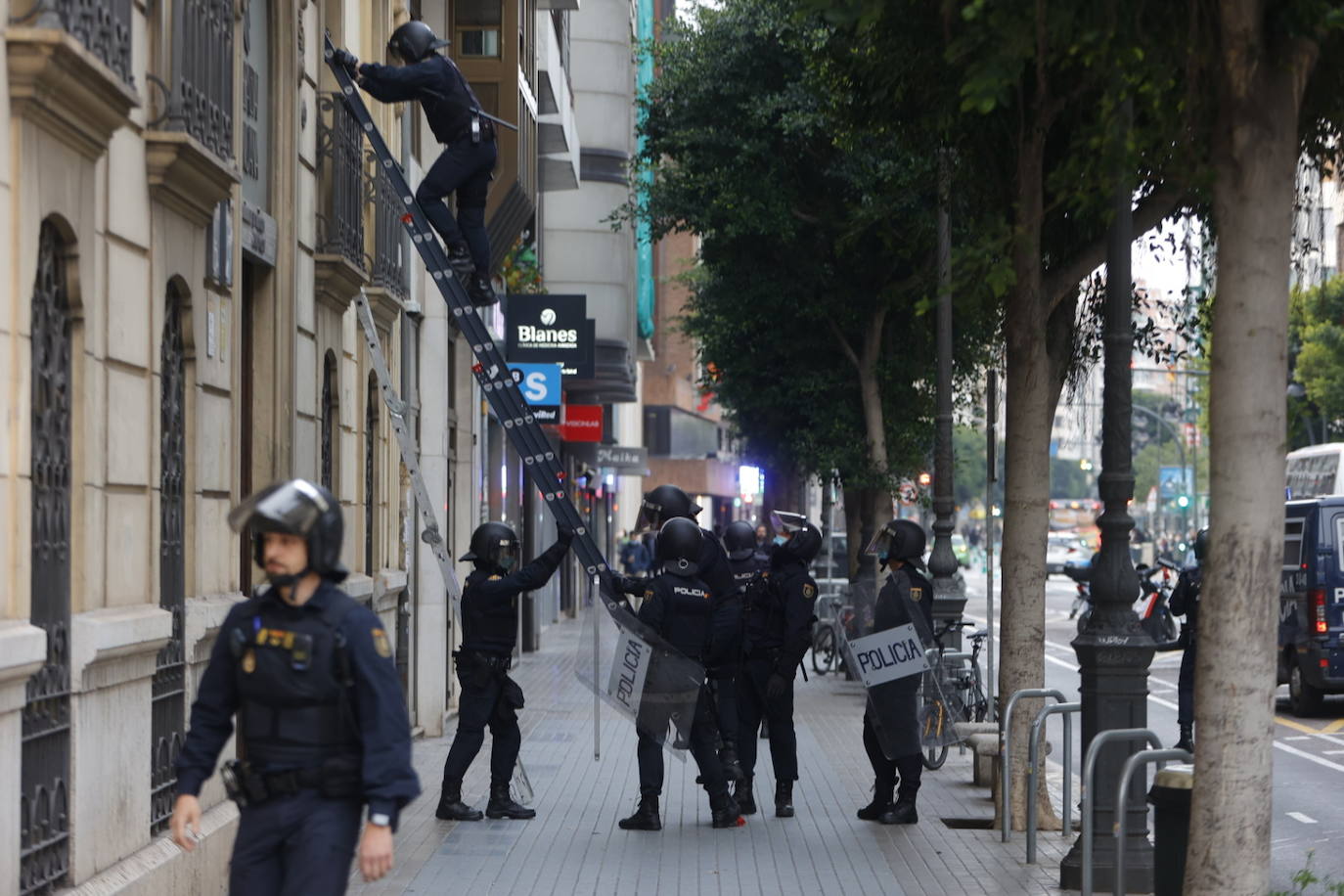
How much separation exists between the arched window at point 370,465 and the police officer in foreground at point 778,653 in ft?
11.8

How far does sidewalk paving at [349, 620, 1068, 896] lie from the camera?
34.8 feet

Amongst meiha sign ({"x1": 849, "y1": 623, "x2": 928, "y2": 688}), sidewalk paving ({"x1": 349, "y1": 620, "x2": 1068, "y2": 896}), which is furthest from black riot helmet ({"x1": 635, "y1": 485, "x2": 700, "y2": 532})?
sidewalk paving ({"x1": 349, "y1": 620, "x2": 1068, "y2": 896})

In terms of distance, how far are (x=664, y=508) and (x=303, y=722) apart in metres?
7.06

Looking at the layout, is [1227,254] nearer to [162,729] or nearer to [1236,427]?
[1236,427]

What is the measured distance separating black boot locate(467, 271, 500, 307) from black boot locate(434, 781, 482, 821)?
3.17 meters

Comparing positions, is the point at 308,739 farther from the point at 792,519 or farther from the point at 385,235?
the point at 385,235

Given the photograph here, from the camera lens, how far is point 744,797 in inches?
531

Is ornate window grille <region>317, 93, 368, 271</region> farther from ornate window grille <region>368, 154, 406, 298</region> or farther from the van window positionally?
the van window

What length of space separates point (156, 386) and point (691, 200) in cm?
1941

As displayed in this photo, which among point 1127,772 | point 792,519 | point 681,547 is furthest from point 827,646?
point 1127,772

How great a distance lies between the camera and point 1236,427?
702 centimetres

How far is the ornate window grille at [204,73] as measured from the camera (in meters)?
9.16

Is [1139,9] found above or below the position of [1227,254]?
above

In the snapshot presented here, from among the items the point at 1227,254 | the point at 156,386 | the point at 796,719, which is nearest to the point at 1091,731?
the point at 1227,254
